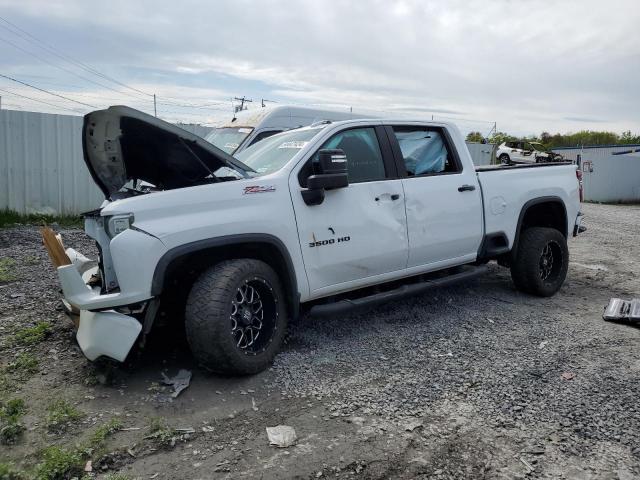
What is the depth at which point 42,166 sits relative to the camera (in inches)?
435

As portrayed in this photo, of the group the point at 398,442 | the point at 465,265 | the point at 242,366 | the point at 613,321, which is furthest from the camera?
the point at 465,265

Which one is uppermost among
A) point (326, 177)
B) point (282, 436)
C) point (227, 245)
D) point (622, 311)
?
point (326, 177)

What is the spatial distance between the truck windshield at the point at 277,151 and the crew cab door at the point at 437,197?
0.86m

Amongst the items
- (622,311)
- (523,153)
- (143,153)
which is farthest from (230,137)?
(523,153)

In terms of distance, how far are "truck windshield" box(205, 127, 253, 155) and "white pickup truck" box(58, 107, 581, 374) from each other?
4.01 metres

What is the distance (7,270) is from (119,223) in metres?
4.07

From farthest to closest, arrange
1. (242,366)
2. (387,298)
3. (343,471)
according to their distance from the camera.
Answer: (387,298) < (242,366) < (343,471)

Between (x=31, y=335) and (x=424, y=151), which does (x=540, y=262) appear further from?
(x=31, y=335)

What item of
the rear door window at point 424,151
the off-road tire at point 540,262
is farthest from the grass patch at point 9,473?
the off-road tire at point 540,262

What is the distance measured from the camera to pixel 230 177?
437 centimetres

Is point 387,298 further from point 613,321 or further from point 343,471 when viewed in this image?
point 613,321

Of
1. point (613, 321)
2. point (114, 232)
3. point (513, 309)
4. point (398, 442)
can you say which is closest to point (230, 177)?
point (114, 232)

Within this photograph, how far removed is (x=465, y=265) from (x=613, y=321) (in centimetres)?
157

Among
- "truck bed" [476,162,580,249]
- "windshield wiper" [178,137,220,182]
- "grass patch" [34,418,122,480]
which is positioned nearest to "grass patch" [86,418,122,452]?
"grass patch" [34,418,122,480]
